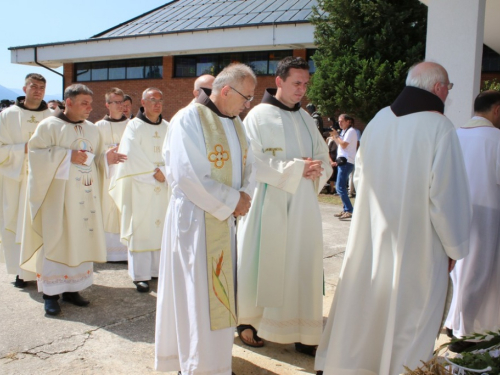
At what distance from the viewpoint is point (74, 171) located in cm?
493

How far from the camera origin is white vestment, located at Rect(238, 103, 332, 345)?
397 centimetres

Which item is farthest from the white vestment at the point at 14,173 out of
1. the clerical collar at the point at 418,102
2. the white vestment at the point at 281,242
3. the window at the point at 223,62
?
the window at the point at 223,62

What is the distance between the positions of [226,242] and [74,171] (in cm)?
223

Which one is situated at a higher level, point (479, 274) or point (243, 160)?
point (243, 160)

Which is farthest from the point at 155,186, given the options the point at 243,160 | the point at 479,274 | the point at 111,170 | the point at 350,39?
the point at 350,39

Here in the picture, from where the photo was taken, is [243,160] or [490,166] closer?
[243,160]

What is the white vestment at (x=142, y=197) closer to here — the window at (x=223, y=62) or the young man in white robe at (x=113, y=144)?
the young man in white robe at (x=113, y=144)

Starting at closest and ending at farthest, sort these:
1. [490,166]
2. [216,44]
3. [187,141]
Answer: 1. [187,141]
2. [490,166]
3. [216,44]

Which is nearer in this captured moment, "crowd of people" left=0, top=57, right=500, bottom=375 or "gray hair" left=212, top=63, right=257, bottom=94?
"crowd of people" left=0, top=57, right=500, bottom=375

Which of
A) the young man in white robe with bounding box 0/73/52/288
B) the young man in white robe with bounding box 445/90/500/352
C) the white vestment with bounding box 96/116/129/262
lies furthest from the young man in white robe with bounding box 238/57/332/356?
the white vestment with bounding box 96/116/129/262

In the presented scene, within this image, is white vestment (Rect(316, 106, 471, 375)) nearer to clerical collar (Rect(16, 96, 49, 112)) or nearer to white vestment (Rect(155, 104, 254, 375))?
white vestment (Rect(155, 104, 254, 375))

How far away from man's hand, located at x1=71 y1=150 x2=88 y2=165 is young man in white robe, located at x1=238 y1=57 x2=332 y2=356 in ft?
5.35

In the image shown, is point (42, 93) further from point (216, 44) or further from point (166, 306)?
point (216, 44)

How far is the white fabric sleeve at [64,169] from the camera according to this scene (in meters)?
4.77
